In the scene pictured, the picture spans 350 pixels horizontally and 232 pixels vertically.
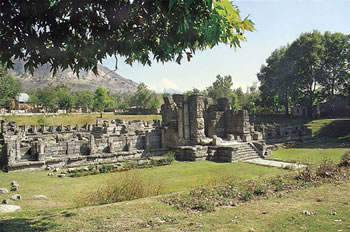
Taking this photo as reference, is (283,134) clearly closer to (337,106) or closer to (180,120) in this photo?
(180,120)

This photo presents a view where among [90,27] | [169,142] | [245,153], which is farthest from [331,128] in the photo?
[90,27]

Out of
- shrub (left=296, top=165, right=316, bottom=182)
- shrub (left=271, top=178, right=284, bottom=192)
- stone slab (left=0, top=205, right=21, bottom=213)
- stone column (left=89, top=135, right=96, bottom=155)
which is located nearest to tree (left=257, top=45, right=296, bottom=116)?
stone column (left=89, top=135, right=96, bottom=155)

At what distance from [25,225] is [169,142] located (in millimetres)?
15246

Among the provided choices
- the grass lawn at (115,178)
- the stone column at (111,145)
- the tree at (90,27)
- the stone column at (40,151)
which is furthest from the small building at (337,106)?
the tree at (90,27)

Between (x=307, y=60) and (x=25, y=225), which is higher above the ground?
(x=307, y=60)

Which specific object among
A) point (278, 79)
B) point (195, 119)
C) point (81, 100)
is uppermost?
point (81, 100)

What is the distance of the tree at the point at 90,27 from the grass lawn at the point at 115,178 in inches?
Result: 214

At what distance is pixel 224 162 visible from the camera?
17.8 metres

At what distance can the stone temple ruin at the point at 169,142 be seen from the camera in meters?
15.2

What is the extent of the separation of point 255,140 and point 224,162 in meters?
5.73

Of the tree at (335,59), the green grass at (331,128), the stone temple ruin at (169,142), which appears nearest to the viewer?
the stone temple ruin at (169,142)

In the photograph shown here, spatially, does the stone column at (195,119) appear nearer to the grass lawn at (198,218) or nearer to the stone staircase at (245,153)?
the stone staircase at (245,153)

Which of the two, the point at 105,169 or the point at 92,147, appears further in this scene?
the point at 92,147

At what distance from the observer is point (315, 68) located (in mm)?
43438
